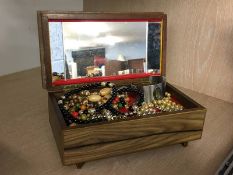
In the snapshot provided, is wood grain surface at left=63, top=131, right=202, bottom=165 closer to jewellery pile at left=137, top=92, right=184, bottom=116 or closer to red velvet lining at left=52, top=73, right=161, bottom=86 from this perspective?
jewellery pile at left=137, top=92, right=184, bottom=116

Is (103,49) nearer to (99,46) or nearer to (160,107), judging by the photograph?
(99,46)

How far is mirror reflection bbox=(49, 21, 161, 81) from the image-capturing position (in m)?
0.59

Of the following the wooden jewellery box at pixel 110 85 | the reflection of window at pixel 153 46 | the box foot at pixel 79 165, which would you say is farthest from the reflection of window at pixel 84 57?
the box foot at pixel 79 165

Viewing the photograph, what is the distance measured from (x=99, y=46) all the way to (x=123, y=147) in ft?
0.86

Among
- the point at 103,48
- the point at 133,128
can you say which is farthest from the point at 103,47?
the point at 133,128

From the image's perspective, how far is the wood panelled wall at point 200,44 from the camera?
705mm

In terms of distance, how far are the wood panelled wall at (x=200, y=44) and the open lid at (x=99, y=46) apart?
0.51 feet

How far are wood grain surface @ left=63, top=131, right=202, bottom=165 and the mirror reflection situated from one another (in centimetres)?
20

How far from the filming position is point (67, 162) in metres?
0.44

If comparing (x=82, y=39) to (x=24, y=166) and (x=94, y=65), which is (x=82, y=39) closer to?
(x=94, y=65)

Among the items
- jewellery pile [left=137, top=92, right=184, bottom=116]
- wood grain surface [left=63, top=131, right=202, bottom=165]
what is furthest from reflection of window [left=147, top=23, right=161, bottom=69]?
wood grain surface [left=63, top=131, right=202, bottom=165]

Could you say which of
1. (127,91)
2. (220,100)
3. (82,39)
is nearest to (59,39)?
(82,39)

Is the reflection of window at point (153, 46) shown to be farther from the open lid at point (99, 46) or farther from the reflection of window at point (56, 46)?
the reflection of window at point (56, 46)

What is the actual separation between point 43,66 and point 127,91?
196mm
